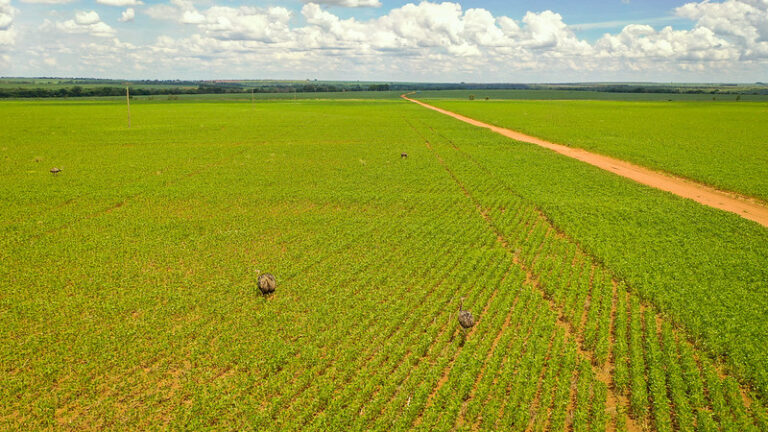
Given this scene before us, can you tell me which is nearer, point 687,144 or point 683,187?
point 683,187

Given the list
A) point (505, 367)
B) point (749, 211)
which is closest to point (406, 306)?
point (505, 367)

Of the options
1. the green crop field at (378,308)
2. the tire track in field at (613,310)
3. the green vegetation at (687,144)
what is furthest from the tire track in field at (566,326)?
the green vegetation at (687,144)

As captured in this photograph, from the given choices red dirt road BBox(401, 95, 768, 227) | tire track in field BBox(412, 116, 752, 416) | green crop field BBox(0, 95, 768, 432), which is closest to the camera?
green crop field BBox(0, 95, 768, 432)

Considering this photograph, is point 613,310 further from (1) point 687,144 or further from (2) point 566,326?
(1) point 687,144

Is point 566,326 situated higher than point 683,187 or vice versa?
point 683,187

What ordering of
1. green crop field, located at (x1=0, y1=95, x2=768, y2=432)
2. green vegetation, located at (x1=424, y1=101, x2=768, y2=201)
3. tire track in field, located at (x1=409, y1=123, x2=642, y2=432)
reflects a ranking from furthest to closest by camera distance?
green vegetation, located at (x1=424, y1=101, x2=768, y2=201) → tire track in field, located at (x1=409, y1=123, x2=642, y2=432) → green crop field, located at (x1=0, y1=95, x2=768, y2=432)

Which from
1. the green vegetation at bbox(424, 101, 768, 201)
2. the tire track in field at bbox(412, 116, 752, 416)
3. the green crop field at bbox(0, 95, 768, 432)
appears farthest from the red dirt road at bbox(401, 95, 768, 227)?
the tire track in field at bbox(412, 116, 752, 416)

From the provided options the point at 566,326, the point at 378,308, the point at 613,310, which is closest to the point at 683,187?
the point at 613,310

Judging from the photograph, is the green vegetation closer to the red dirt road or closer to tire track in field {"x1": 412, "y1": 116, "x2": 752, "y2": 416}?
the red dirt road
